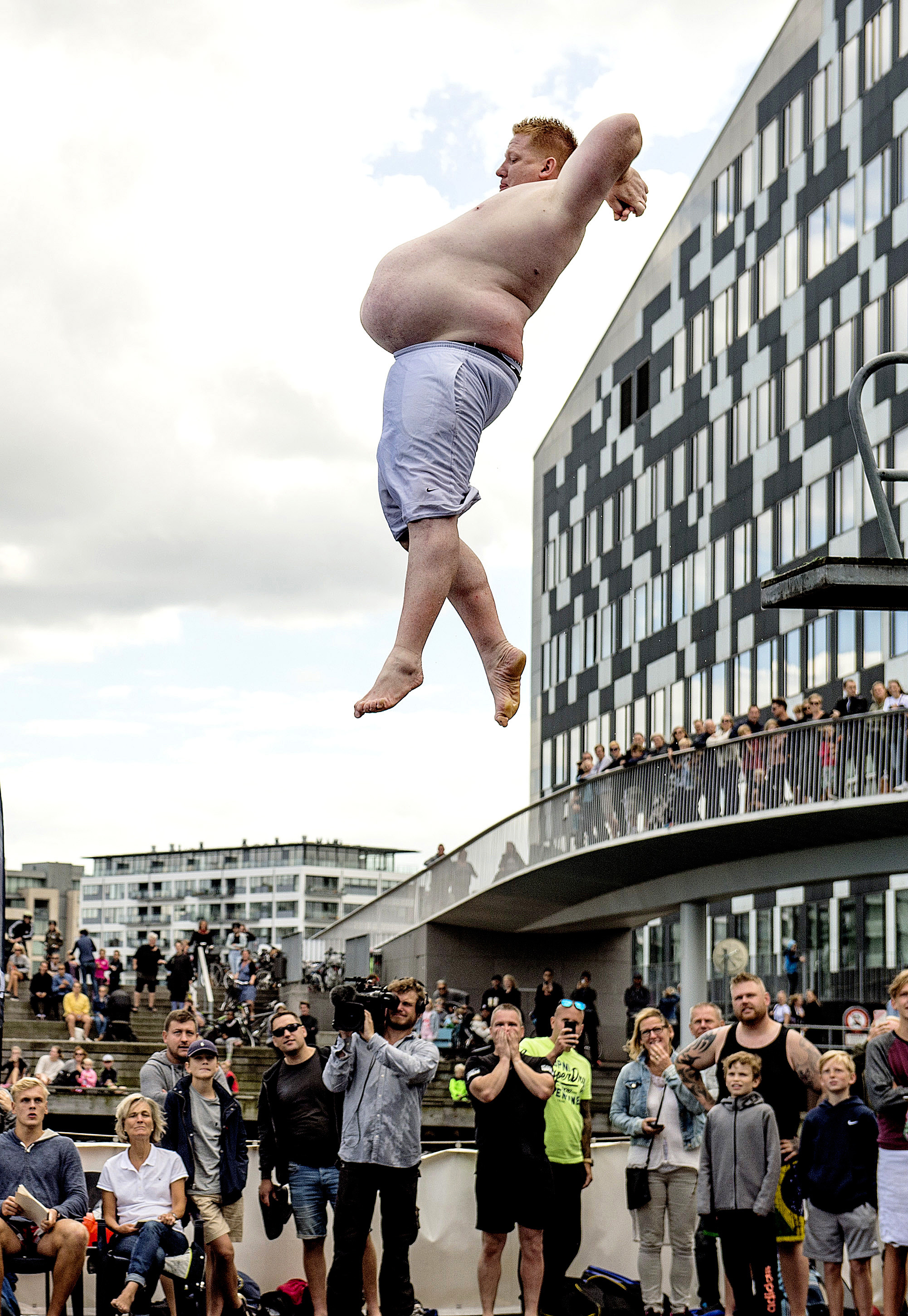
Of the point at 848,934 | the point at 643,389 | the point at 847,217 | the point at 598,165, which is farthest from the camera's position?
the point at 643,389

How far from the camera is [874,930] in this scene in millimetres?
42500

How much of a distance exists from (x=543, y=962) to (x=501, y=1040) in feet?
109

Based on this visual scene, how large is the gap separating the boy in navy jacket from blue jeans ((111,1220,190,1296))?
3.51 metres

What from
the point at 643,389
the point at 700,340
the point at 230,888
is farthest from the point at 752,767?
the point at 230,888

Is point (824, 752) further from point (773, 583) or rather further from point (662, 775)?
point (773, 583)

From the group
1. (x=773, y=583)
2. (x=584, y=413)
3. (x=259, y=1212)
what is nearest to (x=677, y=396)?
(x=584, y=413)

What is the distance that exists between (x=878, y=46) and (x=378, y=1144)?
1491 inches

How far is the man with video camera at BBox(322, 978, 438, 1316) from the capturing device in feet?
27.9

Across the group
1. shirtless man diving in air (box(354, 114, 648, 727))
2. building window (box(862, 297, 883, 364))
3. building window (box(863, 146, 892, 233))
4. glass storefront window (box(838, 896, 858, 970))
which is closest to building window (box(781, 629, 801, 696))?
glass storefront window (box(838, 896, 858, 970))

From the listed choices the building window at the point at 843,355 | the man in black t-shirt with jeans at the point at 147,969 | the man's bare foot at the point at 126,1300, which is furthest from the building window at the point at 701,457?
the man's bare foot at the point at 126,1300

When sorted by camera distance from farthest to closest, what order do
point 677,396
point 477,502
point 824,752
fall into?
point 677,396
point 824,752
point 477,502

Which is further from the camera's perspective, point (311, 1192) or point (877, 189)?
point (877, 189)

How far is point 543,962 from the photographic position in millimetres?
42969

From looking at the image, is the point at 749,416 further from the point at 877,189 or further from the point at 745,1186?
the point at 745,1186
